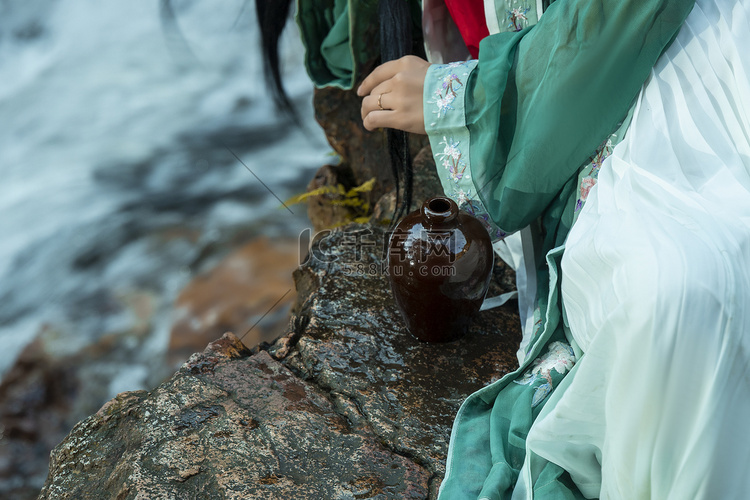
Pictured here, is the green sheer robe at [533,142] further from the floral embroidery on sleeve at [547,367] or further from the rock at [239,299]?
the rock at [239,299]

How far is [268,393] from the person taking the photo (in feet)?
5.78

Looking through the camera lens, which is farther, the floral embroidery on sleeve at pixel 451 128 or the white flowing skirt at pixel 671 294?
the floral embroidery on sleeve at pixel 451 128

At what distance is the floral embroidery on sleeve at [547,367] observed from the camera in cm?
155

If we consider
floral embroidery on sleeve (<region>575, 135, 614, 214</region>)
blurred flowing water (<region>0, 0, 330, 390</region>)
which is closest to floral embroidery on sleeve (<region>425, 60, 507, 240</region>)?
floral embroidery on sleeve (<region>575, 135, 614, 214</region>)

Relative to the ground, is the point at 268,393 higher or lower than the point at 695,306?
lower

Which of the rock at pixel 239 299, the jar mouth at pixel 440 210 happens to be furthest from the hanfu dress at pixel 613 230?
the rock at pixel 239 299

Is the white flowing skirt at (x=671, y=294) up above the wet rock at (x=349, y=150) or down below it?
above

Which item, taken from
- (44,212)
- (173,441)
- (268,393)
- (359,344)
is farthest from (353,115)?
(44,212)

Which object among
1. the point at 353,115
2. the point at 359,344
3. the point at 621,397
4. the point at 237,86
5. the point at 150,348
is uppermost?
the point at 621,397

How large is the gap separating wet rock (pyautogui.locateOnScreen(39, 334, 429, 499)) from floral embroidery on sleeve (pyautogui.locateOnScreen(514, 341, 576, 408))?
1.15 feet

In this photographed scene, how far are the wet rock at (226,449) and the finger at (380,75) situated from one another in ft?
2.98

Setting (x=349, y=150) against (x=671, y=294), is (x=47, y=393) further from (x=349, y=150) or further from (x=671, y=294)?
(x=671, y=294)

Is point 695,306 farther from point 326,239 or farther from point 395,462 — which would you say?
point 326,239

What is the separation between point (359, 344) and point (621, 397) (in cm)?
98
